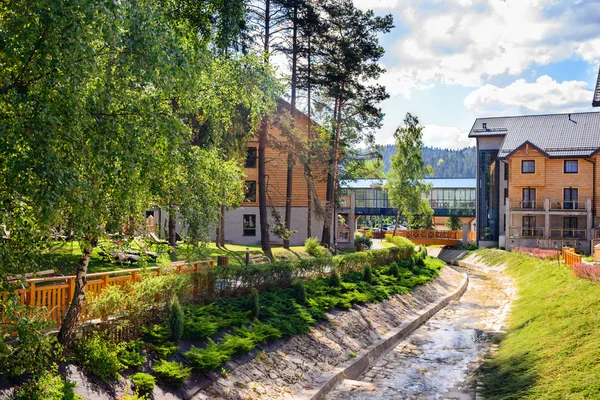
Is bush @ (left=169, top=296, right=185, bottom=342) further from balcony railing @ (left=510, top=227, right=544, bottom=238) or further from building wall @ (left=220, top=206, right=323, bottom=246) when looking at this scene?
balcony railing @ (left=510, top=227, right=544, bottom=238)

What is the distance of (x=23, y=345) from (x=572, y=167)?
4981 centimetres

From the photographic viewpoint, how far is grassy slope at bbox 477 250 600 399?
37.2 feet

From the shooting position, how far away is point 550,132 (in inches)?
2076

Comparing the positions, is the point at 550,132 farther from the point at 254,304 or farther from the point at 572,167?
the point at 254,304

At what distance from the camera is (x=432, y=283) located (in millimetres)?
30203

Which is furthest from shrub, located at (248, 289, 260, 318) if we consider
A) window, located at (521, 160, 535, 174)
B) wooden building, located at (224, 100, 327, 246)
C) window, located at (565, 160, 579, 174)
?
window, located at (565, 160, 579, 174)

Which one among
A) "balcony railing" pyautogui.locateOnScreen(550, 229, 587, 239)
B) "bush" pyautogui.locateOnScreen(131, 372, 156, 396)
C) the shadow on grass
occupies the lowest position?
the shadow on grass

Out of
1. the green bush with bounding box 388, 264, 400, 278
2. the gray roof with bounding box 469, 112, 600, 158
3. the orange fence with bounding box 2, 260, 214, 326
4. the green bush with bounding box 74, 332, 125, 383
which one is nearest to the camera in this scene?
the green bush with bounding box 74, 332, 125, 383

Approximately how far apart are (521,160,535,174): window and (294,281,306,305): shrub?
123 ft

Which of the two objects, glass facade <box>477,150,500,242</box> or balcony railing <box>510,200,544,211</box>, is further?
glass facade <box>477,150,500,242</box>

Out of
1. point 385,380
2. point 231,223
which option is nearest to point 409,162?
point 231,223

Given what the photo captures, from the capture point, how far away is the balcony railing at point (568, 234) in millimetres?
45769

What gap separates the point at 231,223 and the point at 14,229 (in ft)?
121

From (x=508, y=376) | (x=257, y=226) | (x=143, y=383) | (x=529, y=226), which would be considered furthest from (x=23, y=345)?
(x=529, y=226)
